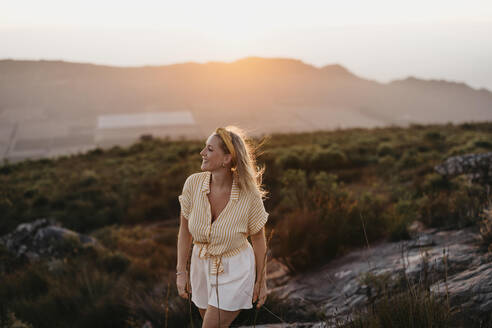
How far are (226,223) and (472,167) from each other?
630 centimetres

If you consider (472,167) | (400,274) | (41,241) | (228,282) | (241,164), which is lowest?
(41,241)

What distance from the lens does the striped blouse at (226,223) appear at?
240cm

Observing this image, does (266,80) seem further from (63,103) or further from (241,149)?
(241,149)

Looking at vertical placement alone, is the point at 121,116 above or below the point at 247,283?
above

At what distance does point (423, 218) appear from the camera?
524cm

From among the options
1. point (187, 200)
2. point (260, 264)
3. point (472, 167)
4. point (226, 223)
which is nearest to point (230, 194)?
point (226, 223)

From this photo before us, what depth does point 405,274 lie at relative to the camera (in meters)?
2.37

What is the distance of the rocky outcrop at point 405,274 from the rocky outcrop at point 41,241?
3.89m

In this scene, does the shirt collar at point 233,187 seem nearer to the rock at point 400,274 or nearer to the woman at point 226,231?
the woman at point 226,231

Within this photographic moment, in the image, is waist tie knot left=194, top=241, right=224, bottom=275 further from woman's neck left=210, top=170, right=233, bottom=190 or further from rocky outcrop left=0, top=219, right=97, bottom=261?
rocky outcrop left=0, top=219, right=97, bottom=261

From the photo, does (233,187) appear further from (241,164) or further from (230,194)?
(241,164)

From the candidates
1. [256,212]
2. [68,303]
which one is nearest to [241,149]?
[256,212]

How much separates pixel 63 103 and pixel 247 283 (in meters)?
91.1

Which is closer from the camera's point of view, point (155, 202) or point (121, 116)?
point (155, 202)
